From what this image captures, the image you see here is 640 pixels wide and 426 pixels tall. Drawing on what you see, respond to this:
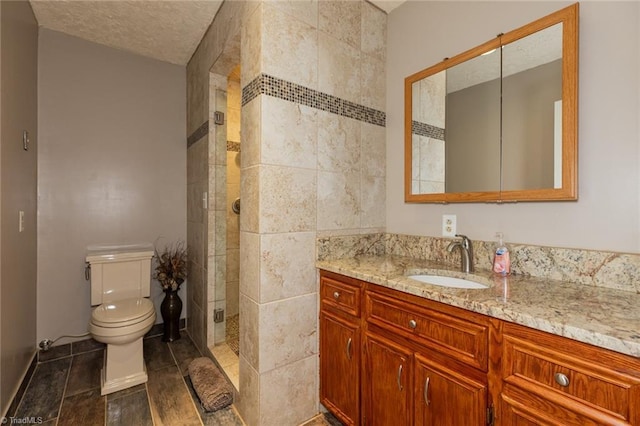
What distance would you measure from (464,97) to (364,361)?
1.50 m

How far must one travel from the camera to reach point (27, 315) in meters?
1.98

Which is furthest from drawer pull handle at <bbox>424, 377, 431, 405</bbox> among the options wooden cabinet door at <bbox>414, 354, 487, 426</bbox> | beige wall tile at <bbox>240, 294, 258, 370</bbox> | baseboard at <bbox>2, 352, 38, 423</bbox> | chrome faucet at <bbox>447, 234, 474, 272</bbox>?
baseboard at <bbox>2, 352, 38, 423</bbox>

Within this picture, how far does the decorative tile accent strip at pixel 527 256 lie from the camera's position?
1.07m

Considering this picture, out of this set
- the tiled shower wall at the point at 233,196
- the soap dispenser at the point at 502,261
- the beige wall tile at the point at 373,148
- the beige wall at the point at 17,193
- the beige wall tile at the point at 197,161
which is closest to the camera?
the soap dispenser at the point at 502,261

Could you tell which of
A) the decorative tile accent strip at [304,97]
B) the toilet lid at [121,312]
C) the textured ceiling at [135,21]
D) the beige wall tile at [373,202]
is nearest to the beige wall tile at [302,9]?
the decorative tile accent strip at [304,97]

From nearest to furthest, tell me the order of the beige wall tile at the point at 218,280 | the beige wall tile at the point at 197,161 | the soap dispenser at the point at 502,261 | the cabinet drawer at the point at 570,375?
1. the cabinet drawer at the point at 570,375
2. the soap dispenser at the point at 502,261
3. the beige wall tile at the point at 218,280
4. the beige wall tile at the point at 197,161

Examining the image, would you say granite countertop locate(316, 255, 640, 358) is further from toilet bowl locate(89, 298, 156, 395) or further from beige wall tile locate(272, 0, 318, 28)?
toilet bowl locate(89, 298, 156, 395)

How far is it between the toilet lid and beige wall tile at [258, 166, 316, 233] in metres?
1.29

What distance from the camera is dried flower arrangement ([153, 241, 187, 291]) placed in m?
2.54

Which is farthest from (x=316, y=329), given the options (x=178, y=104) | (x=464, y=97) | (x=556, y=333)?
(x=178, y=104)

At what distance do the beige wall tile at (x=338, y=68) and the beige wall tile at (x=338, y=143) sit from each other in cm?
16

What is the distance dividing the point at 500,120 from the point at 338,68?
0.95m

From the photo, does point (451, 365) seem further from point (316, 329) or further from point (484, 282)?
point (316, 329)

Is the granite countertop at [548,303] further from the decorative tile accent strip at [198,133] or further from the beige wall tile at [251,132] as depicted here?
the decorative tile accent strip at [198,133]
